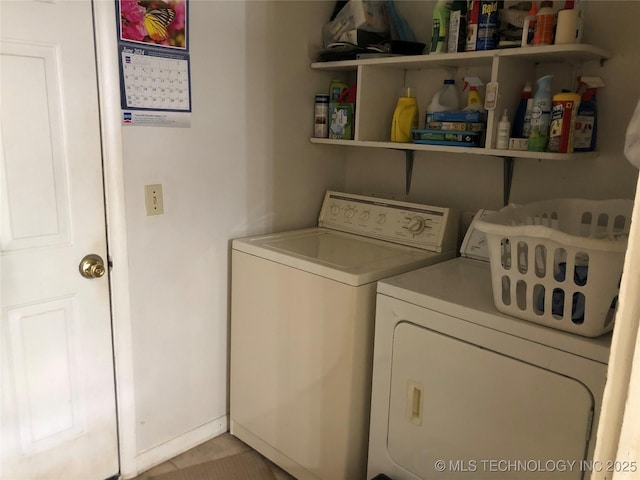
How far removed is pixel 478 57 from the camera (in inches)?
72.8

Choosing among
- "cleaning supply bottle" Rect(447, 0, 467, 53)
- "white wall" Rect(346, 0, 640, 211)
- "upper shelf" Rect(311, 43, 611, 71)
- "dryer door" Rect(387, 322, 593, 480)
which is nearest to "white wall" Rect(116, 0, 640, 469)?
"white wall" Rect(346, 0, 640, 211)

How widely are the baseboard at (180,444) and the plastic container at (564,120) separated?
1.79 metres

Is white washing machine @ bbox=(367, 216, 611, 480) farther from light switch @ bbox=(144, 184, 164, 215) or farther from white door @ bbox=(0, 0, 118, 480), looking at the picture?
white door @ bbox=(0, 0, 118, 480)

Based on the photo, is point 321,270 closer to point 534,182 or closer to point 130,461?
point 534,182

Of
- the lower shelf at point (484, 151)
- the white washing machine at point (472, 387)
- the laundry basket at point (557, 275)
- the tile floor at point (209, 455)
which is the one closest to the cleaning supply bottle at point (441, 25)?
the lower shelf at point (484, 151)

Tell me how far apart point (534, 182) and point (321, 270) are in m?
0.91

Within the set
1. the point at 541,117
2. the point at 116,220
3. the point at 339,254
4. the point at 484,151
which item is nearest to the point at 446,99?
the point at 484,151

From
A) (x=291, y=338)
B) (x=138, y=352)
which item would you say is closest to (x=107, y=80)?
(x=138, y=352)

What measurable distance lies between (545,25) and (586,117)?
0.34 m

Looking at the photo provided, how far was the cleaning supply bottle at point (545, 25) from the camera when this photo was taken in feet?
5.47

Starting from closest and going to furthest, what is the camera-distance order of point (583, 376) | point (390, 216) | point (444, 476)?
point (583, 376) → point (444, 476) → point (390, 216)

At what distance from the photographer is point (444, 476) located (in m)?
1.61

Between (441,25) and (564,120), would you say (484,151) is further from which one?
(441,25)

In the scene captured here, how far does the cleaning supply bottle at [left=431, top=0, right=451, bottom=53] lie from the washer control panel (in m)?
0.63
